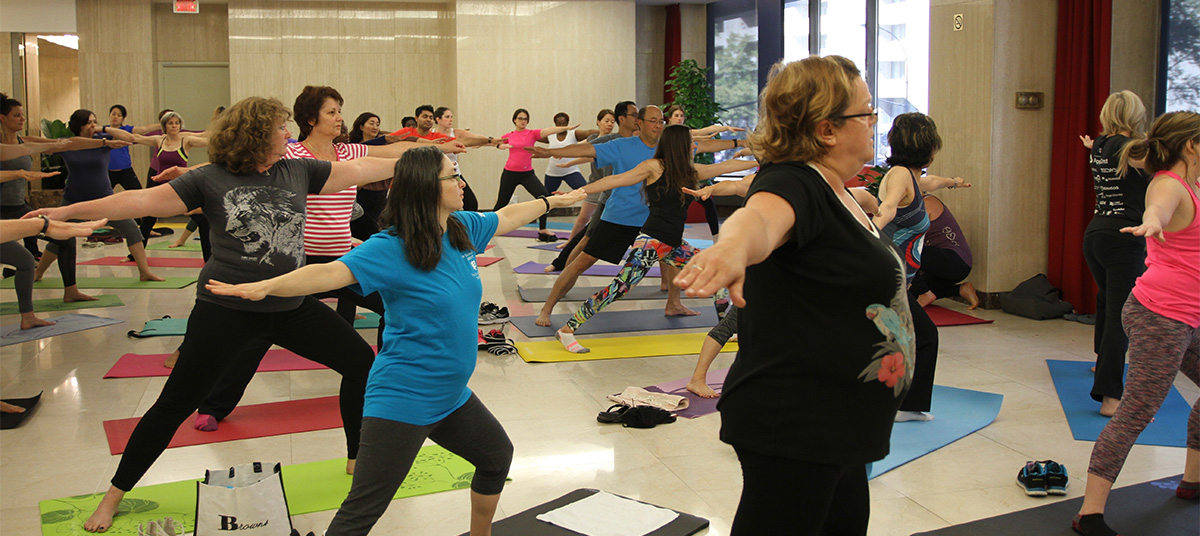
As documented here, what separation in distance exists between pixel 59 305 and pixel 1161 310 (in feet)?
23.6

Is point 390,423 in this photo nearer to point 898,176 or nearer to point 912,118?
point 898,176

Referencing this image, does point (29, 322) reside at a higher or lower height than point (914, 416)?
higher

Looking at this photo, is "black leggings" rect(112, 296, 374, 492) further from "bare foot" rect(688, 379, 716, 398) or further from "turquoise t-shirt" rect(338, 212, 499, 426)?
"bare foot" rect(688, 379, 716, 398)

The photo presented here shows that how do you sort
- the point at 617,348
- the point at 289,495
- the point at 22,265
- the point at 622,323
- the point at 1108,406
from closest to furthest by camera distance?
1. the point at 289,495
2. the point at 1108,406
3. the point at 617,348
4. the point at 22,265
5. the point at 622,323

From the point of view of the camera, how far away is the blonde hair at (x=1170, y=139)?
118 inches

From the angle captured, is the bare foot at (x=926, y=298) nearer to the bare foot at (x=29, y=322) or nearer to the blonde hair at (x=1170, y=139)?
the blonde hair at (x=1170, y=139)

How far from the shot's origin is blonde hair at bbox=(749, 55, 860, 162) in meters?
1.54

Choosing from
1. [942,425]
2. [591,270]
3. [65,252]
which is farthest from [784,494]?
[591,270]

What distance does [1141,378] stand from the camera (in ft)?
9.35

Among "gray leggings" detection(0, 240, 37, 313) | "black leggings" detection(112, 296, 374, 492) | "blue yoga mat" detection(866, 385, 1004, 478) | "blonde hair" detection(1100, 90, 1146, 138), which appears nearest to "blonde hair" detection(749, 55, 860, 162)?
"black leggings" detection(112, 296, 374, 492)

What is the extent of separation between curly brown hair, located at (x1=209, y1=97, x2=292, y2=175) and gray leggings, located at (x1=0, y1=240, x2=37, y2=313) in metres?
3.47

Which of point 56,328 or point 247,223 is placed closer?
point 247,223

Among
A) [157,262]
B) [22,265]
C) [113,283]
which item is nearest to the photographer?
[22,265]

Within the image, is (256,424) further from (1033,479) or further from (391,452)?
(1033,479)
